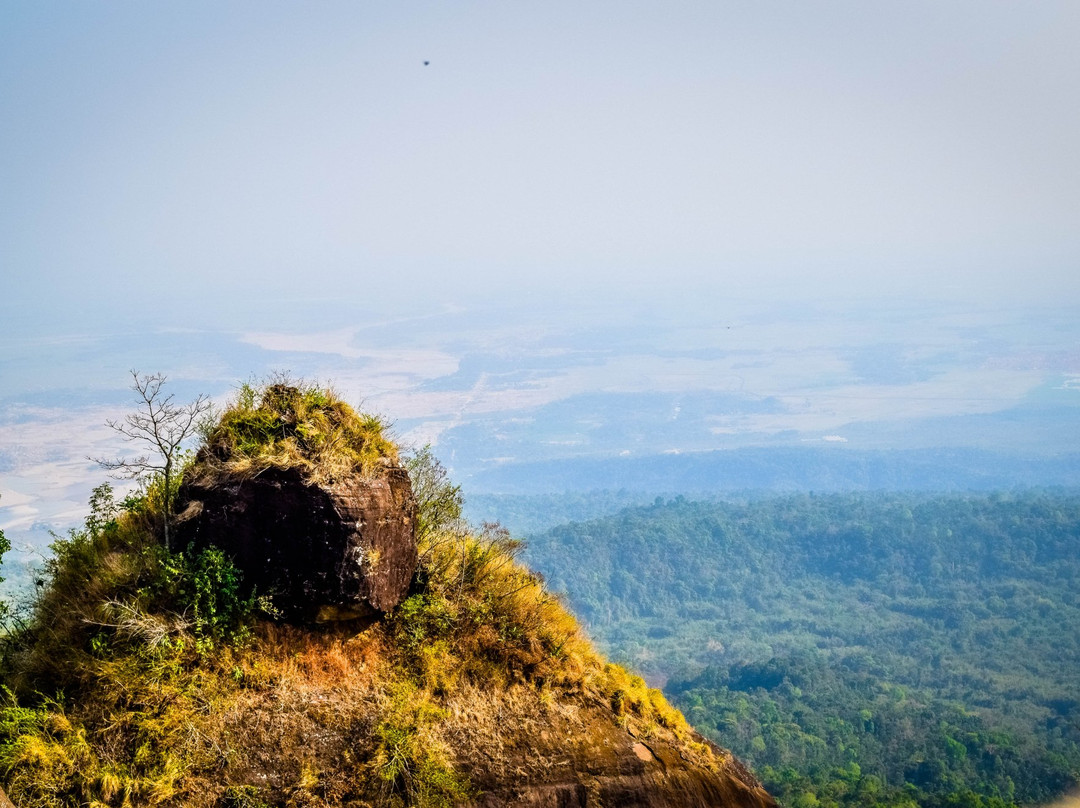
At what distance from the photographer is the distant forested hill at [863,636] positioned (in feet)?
249

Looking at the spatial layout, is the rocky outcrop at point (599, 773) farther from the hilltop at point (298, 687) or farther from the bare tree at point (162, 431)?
the bare tree at point (162, 431)

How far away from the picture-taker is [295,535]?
36.0ft

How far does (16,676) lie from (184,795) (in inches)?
113

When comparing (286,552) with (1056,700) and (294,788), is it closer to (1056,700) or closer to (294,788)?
(294,788)

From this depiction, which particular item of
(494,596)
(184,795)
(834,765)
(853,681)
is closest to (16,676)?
(184,795)

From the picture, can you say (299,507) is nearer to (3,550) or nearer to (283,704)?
(283,704)

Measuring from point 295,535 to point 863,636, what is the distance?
497 feet

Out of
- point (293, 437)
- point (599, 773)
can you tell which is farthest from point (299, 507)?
point (599, 773)

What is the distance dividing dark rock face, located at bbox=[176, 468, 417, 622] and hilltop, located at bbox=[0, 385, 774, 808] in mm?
88

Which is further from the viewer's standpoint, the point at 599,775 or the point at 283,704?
the point at 599,775

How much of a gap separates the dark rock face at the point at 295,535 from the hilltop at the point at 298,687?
0.29ft

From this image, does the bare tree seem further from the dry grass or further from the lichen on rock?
the dry grass

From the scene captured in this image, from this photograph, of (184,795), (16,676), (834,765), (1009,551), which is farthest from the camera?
(1009,551)

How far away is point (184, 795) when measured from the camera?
9.86m
